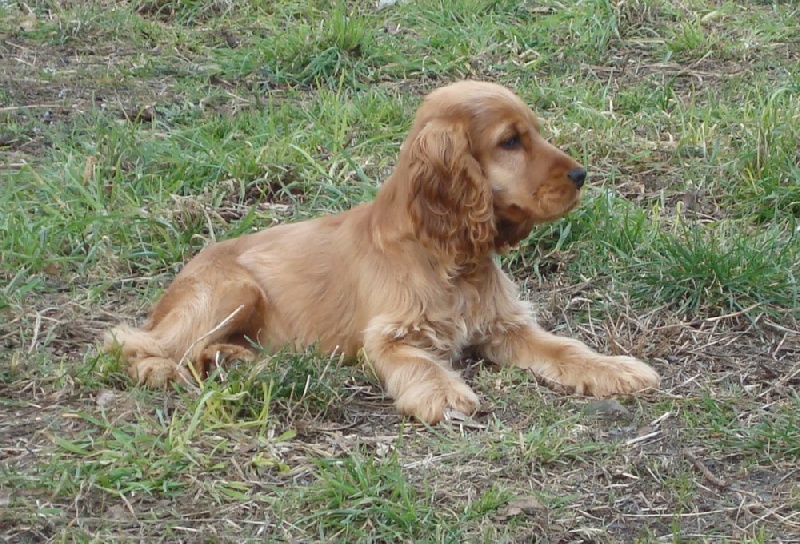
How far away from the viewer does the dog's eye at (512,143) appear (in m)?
4.62

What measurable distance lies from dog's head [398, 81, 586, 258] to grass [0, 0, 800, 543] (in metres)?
0.57

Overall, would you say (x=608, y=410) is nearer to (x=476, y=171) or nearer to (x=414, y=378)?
(x=414, y=378)

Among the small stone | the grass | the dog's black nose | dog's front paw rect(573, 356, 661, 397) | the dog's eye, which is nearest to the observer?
the grass

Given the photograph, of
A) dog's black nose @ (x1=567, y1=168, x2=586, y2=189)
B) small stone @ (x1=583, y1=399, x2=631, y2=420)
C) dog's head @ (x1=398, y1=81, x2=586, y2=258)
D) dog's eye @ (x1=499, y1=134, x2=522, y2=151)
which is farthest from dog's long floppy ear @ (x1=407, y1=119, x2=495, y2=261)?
small stone @ (x1=583, y1=399, x2=631, y2=420)

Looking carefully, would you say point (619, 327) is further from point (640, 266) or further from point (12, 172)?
point (12, 172)

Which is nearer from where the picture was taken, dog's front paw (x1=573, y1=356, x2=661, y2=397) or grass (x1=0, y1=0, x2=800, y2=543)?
grass (x1=0, y1=0, x2=800, y2=543)

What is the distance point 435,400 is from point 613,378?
2.21 ft

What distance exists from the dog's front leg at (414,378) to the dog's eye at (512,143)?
2.59 feet

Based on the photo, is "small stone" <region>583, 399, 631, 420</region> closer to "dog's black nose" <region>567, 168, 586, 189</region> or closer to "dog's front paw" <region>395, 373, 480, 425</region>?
"dog's front paw" <region>395, 373, 480, 425</region>

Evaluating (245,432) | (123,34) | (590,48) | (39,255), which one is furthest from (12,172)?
(590,48)

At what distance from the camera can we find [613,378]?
4434 millimetres

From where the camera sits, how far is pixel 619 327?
505 centimetres

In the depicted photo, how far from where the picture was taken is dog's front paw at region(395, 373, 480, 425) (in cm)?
423

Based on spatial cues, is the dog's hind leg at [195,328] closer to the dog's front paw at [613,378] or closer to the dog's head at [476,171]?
the dog's head at [476,171]
